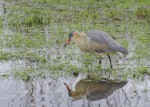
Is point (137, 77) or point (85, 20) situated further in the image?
point (85, 20)

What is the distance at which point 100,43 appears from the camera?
8.77 m

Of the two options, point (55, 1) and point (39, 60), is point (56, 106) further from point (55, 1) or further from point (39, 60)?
point (55, 1)

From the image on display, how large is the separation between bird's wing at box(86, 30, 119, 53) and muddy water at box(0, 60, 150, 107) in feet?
3.50

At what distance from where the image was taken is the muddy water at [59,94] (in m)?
6.52

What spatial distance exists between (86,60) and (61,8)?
7.02 meters

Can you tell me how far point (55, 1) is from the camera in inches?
668

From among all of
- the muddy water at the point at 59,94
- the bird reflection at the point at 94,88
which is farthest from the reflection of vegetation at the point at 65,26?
the muddy water at the point at 59,94

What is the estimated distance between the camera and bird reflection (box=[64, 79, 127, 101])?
699 centimetres

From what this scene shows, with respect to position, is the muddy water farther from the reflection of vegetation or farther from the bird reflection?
the reflection of vegetation

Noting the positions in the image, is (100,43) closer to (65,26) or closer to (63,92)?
(63,92)

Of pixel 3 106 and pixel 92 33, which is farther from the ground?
pixel 92 33

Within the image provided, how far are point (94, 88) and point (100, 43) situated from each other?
5.23 feet

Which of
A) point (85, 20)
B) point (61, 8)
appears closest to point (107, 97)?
point (85, 20)

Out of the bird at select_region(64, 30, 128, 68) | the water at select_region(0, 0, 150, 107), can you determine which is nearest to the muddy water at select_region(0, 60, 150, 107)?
the water at select_region(0, 0, 150, 107)
